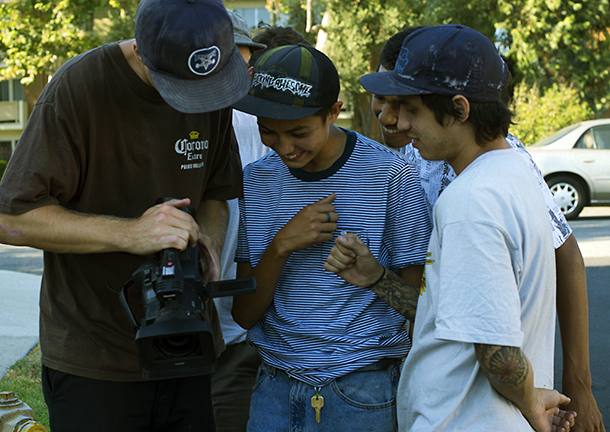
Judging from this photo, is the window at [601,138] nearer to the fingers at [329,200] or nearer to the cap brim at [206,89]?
the fingers at [329,200]

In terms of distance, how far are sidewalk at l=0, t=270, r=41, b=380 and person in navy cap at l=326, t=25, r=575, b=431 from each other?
11.9ft

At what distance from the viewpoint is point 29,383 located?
4.29 m

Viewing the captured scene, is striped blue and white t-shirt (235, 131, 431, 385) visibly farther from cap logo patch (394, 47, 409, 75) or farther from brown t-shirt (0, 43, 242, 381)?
brown t-shirt (0, 43, 242, 381)

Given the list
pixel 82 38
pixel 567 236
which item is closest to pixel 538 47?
pixel 82 38

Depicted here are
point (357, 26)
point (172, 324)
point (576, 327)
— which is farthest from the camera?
point (357, 26)

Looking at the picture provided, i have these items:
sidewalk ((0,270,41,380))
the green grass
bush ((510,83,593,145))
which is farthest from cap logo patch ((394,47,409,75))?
bush ((510,83,593,145))

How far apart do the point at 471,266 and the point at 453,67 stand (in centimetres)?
62

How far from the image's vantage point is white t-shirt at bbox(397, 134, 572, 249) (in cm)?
220

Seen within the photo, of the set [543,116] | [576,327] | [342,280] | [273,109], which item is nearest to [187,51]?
[273,109]

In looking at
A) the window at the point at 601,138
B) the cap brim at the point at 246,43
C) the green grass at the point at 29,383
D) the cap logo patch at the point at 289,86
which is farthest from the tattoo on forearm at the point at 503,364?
the window at the point at 601,138

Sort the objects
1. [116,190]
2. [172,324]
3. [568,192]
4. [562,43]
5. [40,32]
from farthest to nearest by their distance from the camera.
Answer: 1. [562,43]
2. [40,32]
3. [568,192]
4. [116,190]
5. [172,324]

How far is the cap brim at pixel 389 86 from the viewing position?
187cm

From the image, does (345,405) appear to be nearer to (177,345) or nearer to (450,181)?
(177,345)

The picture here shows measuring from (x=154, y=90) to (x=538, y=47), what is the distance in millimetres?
19352
